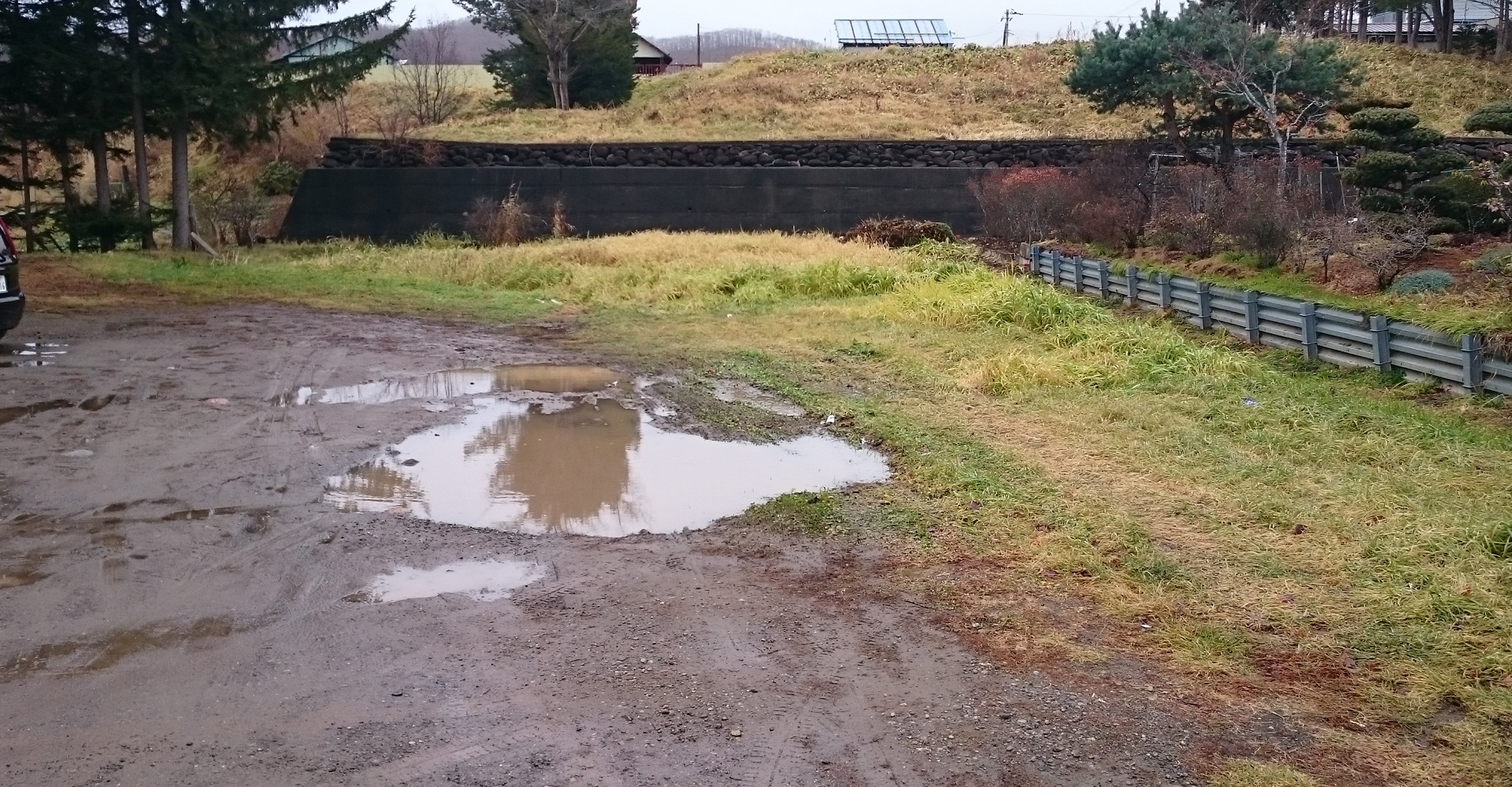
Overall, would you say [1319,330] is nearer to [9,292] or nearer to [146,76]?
[9,292]

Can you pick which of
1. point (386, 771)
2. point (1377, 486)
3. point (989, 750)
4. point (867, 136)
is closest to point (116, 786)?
point (386, 771)

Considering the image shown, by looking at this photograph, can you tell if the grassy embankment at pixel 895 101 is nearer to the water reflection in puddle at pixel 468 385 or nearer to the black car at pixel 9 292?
the black car at pixel 9 292

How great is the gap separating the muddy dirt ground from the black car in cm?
450

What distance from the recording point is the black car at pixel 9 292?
1111cm

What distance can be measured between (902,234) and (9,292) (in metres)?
13.9

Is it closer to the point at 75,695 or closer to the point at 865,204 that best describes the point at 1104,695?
the point at 75,695

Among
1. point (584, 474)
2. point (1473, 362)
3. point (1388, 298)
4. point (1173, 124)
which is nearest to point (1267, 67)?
point (1173, 124)

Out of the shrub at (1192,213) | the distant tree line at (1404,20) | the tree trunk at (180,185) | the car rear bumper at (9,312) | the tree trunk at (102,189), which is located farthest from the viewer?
the distant tree line at (1404,20)

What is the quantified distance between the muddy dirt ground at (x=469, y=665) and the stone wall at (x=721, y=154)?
2035 centimetres

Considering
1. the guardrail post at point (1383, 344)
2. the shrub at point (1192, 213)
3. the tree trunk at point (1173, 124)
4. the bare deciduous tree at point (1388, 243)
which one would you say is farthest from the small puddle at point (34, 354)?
the tree trunk at point (1173, 124)

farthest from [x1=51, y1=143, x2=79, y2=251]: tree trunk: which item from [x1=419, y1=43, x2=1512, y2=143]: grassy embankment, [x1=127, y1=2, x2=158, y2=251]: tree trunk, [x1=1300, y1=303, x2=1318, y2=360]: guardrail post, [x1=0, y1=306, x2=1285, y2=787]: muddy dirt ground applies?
[x1=1300, y1=303, x2=1318, y2=360]: guardrail post

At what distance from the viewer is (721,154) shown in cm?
2741

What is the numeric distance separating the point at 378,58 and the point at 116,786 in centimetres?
2097

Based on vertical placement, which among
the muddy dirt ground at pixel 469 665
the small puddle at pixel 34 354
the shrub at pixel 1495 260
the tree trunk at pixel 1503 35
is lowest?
A: the muddy dirt ground at pixel 469 665
